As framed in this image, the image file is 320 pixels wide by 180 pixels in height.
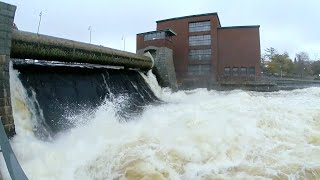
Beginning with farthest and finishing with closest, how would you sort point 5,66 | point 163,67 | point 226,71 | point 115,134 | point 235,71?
point 226,71, point 235,71, point 163,67, point 115,134, point 5,66

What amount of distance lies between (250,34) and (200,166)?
28.2 meters

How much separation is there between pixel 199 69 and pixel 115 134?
25323 millimetres

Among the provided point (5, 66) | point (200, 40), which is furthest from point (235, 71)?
point (5, 66)

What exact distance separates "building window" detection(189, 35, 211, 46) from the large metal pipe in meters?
18.3

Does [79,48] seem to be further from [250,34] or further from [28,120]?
[250,34]

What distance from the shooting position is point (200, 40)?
32.5 meters

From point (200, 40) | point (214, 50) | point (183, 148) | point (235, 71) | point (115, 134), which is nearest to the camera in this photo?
point (183, 148)

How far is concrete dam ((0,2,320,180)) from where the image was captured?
212 inches

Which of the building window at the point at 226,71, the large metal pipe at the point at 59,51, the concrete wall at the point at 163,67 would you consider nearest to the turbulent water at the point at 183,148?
the large metal pipe at the point at 59,51

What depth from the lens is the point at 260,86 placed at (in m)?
25.4

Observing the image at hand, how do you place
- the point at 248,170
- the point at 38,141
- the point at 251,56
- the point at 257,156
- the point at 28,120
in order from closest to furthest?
the point at 248,170
the point at 257,156
the point at 38,141
the point at 28,120
the point at 251,56

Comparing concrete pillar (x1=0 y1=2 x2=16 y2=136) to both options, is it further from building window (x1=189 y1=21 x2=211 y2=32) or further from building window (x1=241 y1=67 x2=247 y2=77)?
building window (x1=189 y1=21 x2=211 y2=32)

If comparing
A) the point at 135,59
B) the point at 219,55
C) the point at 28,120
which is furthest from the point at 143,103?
the point at 219,55

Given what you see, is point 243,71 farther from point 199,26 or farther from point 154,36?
point 154,36
